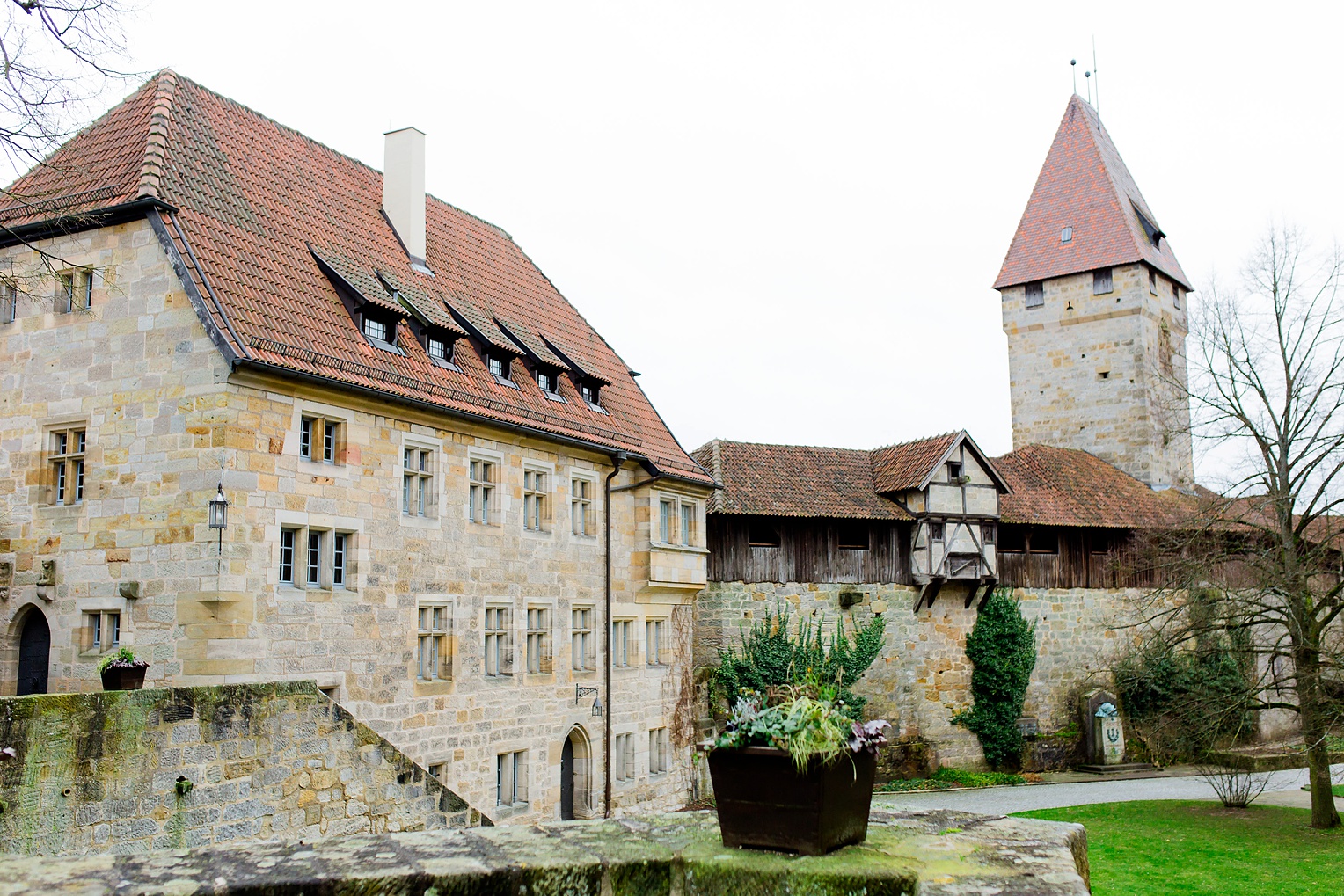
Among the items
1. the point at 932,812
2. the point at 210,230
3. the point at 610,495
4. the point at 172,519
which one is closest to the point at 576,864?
the point at 932,812

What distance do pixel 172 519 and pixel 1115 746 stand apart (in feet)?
81.6

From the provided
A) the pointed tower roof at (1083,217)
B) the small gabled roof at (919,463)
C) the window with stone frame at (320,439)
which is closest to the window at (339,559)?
the window with stone frame at (320,439)

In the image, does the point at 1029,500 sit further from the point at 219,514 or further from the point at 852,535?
the point at 219,514

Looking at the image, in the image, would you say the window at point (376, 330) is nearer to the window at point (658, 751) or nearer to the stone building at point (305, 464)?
the stone building at point (305, 464)

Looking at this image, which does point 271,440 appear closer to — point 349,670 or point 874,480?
point 349,670

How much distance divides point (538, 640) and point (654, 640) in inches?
159

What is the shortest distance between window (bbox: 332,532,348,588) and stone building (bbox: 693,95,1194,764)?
11.3 m

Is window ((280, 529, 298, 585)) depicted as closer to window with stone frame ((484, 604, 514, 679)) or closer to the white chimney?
window with stone frame ((484, 604, 514, 679))

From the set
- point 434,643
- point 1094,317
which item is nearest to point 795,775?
point 434,643

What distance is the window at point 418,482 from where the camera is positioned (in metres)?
15.9

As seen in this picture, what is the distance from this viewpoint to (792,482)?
26.8 metres

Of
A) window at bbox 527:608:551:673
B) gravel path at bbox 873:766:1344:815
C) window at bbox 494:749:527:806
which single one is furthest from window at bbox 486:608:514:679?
gravel path at bbox 873:766:1344:815

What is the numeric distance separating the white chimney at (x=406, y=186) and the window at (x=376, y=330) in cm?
348

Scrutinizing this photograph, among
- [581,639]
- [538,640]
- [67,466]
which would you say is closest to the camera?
[67,466]
